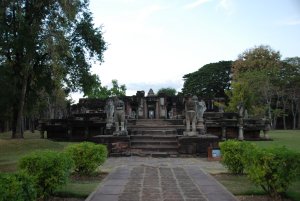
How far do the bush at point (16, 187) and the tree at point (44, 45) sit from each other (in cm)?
1732

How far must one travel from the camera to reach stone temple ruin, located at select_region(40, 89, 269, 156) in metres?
18.3

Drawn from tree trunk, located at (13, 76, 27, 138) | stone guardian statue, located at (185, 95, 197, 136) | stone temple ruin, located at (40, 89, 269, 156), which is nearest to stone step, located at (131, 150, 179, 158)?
stone temple ruin, located at (40, 89, 269, 156)

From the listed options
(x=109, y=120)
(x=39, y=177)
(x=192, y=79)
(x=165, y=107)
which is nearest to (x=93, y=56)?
(x=109, y=120)

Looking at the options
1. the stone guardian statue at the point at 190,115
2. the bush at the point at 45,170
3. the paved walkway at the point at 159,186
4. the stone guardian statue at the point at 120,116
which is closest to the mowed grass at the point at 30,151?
the paved walkway at the point at 159,186

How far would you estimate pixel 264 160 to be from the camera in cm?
770

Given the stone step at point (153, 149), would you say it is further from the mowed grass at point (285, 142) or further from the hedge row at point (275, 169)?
the hedge row at point (275, 169)

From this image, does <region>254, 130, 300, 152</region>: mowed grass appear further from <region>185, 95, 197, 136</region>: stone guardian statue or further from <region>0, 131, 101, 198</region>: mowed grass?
<region>0, 131, 101, 198</region>: mowed grass

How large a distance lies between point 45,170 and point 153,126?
1730 centimetres

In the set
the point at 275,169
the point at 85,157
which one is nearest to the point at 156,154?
the point at 85,157

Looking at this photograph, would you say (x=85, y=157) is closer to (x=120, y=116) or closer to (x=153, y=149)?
(x=153, y=149)

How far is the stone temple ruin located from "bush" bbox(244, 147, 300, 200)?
9897 mm

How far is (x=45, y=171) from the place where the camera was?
7.38m

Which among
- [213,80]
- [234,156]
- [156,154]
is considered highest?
[213,80]

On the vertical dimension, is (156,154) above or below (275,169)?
below
